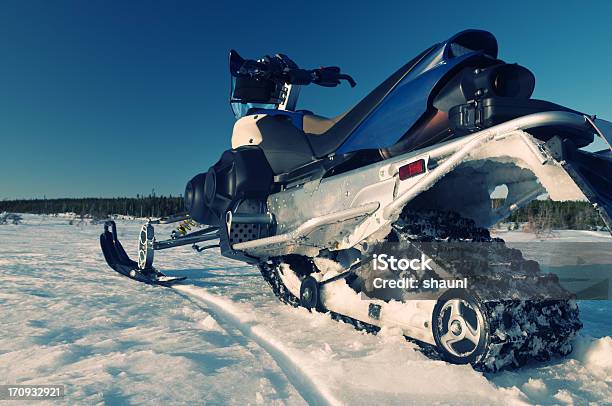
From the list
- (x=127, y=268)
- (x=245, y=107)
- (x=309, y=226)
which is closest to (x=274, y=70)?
(x=245, y=107)

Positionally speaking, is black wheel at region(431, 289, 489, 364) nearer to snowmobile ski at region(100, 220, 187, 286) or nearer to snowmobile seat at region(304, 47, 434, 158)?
snowmobile seat at region(304, 47, 434, 158)

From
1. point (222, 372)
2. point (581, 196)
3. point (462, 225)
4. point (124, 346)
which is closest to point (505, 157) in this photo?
point (581, 196)

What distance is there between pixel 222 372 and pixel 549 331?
5.34ft

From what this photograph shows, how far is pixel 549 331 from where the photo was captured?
2.04 m

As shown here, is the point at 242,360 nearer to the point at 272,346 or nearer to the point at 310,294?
the point at 272,346

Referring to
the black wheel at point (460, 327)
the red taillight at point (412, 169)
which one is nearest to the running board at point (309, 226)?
the red taillight at point (412, 169)

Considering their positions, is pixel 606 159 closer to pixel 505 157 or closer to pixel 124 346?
pixel 505 157

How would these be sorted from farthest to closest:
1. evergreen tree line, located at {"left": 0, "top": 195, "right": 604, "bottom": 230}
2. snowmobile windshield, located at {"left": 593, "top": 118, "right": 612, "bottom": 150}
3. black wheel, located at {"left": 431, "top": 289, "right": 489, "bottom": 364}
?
evergreen tree line, located at {"left": 0, "top": 195, "right": 604, "bottom": 230}
black wheel, located at {"left": 431, "top": 289, "right": 489, "bottom": 364}
snowmobile windshield, located at {"left": 593, "top": 118, "right": 612, "bottom": 150}

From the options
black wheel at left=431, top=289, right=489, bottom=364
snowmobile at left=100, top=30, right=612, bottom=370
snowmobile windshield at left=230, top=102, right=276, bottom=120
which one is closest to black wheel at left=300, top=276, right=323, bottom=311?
snowmobile at left=100, top=30, right=612, bottom=370

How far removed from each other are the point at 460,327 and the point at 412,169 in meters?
0.81

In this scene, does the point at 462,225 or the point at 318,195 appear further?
the point at 318,195

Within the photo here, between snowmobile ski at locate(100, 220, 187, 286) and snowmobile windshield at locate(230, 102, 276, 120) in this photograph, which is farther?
snowmobile ski at locate(100, 220, 187, 286)

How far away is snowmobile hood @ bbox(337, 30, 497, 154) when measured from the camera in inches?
79.5

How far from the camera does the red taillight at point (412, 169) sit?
2.01 metres
